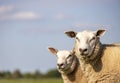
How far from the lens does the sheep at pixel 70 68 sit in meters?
13.3

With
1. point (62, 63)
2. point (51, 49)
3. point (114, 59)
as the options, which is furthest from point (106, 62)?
point (51, 49)

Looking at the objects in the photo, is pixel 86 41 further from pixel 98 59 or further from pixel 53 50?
pixel 53 50

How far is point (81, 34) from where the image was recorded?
39.7 feet

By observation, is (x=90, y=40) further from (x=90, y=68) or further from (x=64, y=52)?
(x=64, y=52)

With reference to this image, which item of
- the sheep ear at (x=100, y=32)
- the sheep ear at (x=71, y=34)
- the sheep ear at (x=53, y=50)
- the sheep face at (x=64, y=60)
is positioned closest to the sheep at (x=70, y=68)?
the sheep face at (x=64, y=60)

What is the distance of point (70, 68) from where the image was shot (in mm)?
13438

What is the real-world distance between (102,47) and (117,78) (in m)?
0.93

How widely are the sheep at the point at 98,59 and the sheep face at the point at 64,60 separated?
36.5 inches

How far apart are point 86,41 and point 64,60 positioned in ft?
5.50

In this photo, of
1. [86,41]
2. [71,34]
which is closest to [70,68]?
[71,34]

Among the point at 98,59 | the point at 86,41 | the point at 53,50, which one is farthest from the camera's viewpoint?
the point at 53,50

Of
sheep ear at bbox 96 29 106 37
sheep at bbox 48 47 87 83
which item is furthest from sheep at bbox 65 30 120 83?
sheep at bbox 48 47 87 83

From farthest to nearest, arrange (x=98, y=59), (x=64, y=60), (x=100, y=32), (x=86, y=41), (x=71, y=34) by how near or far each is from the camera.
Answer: (x=64, y=60) < (x=71, y=34) < (x=100, y=32) < (x=98, y=59) < (x=86, y=41)

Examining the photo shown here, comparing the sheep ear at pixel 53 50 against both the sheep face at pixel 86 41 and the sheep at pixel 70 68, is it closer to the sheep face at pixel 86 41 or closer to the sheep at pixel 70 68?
the sheep at pixel 70 68
